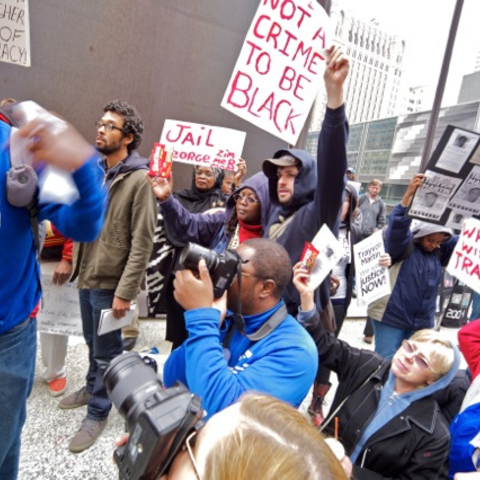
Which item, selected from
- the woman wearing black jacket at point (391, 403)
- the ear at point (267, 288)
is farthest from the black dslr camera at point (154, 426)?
the woman wearing black jacket at point (391, 403)

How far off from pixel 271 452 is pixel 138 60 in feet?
12.8

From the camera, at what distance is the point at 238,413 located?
2.08 ft

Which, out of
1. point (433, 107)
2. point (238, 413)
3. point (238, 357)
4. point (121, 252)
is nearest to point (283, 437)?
point (238, 413)

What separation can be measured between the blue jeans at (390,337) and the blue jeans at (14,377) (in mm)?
2433

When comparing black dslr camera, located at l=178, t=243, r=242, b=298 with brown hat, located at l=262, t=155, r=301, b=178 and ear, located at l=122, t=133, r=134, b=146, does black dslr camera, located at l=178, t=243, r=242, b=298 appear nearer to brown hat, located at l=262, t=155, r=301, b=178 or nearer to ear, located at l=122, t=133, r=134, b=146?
brown hat, located at l=262, t=155, r=301, b=178

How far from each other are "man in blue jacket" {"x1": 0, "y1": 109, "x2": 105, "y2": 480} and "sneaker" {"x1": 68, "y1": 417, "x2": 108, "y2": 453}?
31.1 inches

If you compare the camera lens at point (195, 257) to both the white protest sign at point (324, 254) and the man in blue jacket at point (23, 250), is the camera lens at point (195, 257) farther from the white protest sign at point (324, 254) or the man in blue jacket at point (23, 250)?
the white protest sign at point (324, 254)

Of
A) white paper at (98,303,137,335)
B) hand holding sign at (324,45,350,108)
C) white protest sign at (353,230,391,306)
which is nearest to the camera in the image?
Answer: hand holding sign at (324,45,350,108)

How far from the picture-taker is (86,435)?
7.00 ft

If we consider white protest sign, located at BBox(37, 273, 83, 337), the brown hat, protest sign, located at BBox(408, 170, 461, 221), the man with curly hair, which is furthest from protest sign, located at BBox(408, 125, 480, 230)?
white protest sign, located at BBox(37, 273, 83, 337)

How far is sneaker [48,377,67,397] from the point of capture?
8.23 ft

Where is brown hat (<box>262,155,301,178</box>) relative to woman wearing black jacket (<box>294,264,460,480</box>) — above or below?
above

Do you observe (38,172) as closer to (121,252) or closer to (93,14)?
(121,252)

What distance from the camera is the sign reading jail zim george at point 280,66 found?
6.01ft
